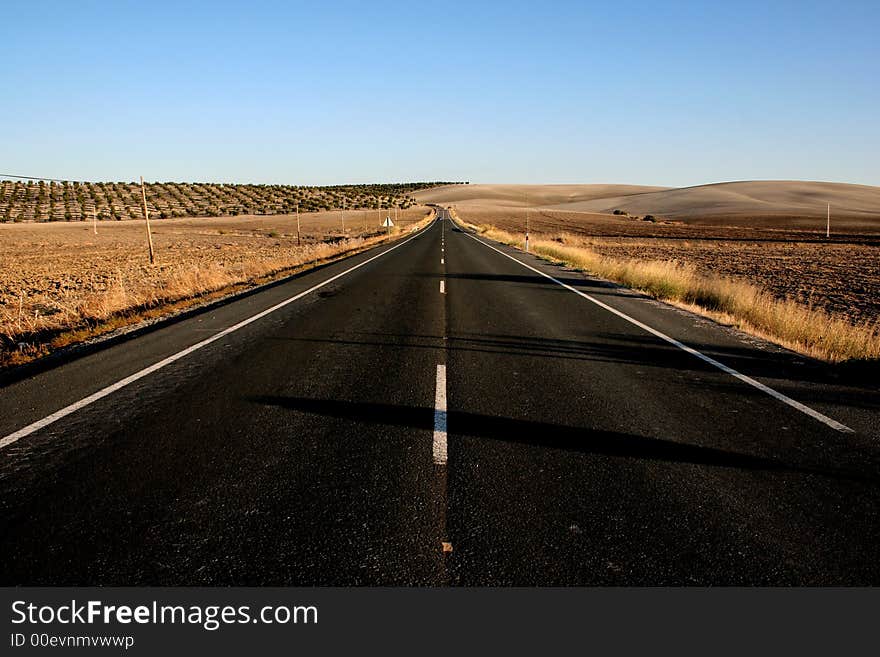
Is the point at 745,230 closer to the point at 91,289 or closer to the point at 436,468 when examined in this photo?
the point at 91,289

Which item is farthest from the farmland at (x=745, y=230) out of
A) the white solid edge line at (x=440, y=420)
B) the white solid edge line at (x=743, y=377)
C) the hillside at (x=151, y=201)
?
the hillside at (x=151, y=201)

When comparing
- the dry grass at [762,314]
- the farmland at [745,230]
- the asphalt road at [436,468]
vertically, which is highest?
the farmland at [745,230]

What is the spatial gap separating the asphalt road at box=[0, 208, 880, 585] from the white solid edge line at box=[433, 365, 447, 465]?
0.08ft

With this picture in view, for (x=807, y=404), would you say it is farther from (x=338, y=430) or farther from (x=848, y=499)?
(x=338, y=430)

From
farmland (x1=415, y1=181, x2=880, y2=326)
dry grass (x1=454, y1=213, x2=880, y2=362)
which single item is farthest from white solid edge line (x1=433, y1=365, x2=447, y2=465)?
farmland (x1=415, y1=181, x2=880, y2=326)

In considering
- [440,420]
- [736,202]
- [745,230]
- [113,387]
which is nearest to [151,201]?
[745,230]

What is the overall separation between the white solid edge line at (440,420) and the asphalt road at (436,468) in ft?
0.08

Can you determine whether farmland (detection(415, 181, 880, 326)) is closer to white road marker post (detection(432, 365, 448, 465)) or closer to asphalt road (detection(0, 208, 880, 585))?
asphalt road (detection(0, 208, 880, 585))

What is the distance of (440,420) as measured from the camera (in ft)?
16.9

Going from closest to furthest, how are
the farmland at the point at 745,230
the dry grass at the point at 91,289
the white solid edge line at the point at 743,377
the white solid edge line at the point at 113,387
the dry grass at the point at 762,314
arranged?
the white solid edge line at the point at 113,387, the white solid edge line at the point at 743,377, the dry grass at the point at 762,314, the dry grass at the point at 91,289, the farmland at the point at 745,230

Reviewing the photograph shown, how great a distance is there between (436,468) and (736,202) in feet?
482

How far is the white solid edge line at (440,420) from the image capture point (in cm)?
437

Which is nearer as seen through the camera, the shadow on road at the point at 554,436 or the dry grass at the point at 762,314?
the shadow on road at the point at 554,436

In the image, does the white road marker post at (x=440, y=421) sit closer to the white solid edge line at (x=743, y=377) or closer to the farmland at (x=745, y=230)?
the white solid edge line at (x=743, y=377)
